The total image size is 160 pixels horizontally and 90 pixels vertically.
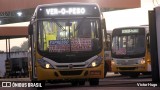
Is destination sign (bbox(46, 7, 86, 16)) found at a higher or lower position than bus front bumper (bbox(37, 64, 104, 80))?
higher

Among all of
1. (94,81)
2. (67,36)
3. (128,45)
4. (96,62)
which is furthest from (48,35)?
(128,45)

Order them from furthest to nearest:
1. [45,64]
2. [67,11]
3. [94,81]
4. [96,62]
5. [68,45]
A: [94,81] < [67,11] < [68,45] < [96,62] < [45,64]

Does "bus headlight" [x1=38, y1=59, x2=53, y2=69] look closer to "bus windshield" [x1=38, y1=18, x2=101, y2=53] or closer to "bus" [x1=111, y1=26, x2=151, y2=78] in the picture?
"bus windshield" [x1=38, y1=18, x2=101, y2=53]

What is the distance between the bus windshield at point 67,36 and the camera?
18.1 meters

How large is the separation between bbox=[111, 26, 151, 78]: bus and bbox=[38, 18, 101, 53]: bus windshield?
27.2ft

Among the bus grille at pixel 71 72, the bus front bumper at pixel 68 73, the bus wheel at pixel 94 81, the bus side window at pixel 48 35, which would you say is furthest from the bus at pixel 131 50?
the bus side window at pixel 48 35

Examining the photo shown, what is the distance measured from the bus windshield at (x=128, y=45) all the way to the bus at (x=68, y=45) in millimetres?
8790

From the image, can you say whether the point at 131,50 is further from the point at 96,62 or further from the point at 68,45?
the point at 68,45

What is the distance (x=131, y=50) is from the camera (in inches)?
1070

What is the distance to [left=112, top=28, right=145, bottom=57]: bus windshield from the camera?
2697 cm

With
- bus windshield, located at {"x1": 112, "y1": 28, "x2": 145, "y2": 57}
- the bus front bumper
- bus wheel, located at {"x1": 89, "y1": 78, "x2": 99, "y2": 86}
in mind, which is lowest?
bus wheel, located at {"x1": 89, "y1": 78, "x2": 99, "y2": 86}

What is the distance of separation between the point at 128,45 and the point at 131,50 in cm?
44

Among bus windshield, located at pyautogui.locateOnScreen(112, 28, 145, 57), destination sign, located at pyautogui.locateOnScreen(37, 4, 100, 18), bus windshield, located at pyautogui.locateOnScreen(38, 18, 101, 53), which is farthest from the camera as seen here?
bus windshield, located at pyautogui.locateOnScreen(112, 28, 145, 57)

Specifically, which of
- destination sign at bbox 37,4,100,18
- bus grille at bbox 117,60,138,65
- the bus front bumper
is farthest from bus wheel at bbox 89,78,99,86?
bus grille at bbox 117,60,138,65
